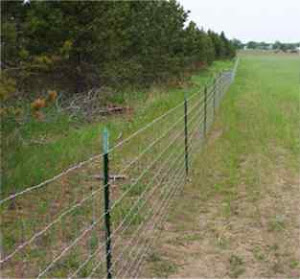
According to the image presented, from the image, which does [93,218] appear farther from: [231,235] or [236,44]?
[236,44]

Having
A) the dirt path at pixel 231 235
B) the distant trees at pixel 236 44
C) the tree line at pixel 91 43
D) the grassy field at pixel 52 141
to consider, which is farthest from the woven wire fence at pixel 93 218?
the distant trees at pixel 236 44

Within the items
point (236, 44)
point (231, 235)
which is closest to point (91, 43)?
point (231, 235)

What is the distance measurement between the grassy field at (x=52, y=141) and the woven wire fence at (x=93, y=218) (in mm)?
316

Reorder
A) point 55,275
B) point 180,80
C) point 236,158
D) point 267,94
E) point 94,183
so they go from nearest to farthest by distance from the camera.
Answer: point 55,275 < point 94,183 < point 236,158 < point 267,94 < point 180,80

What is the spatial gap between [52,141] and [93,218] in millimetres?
6852

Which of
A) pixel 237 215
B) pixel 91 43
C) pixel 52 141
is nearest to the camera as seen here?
pixel 237 215

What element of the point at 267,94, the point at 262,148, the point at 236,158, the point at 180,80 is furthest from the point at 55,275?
the point at 180,80

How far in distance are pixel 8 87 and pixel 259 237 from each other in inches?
116

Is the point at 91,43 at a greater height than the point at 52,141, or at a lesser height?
greater

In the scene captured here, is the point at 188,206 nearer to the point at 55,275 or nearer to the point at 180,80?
the point at 55,275

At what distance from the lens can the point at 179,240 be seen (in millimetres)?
6617

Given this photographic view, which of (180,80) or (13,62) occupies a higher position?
(13,62)

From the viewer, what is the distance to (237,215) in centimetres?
757

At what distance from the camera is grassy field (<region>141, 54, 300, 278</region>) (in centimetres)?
589
